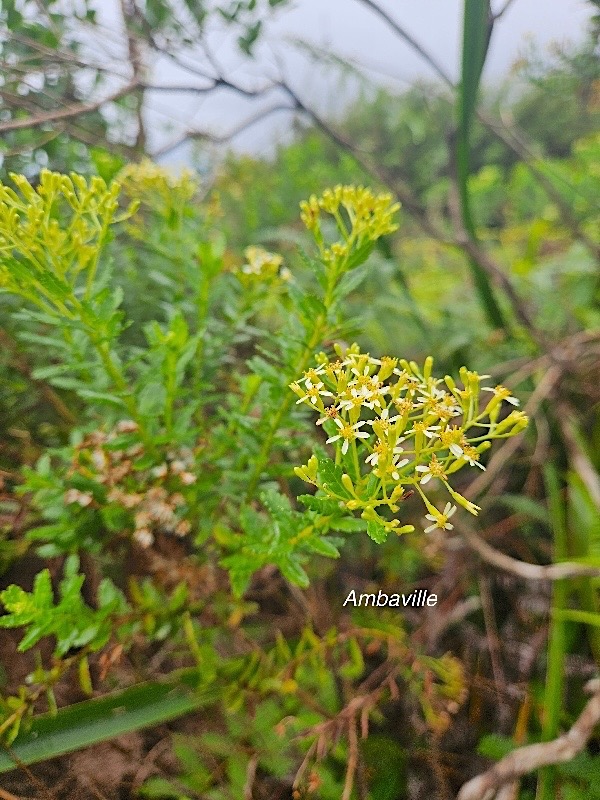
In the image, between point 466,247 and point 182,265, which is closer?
point 182,265

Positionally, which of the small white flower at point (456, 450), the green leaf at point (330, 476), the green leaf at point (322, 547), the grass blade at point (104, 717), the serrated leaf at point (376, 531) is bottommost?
the grass blade at point (104, 717)

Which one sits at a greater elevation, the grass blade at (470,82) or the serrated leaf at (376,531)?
the grass blade at (470,82)

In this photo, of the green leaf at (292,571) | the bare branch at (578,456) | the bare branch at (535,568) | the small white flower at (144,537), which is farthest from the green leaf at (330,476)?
the bare branch at (578,456)

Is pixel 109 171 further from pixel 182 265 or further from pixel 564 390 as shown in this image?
pixel 564 390

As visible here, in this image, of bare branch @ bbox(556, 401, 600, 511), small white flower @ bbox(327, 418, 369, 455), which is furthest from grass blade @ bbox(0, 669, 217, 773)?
bare branch @ bbox(556, 401, 600, 511)

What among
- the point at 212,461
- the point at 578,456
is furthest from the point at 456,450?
the point at 578,456

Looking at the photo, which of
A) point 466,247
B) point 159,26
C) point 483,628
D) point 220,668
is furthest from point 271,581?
point 159,26

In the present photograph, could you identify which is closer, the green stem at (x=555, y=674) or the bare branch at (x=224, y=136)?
the green stem at (x=555, y=674)

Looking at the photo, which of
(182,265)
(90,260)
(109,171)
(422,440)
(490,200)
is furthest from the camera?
(490,200)

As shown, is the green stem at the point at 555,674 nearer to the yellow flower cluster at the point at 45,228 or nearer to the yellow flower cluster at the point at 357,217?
the yellow flower cluster at the point at 357,217
